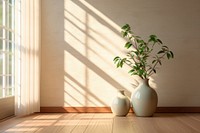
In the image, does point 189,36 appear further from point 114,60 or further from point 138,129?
point 138,129

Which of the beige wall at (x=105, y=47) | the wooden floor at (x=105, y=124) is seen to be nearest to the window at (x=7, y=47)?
the wooden floor at (x=105, y=124)

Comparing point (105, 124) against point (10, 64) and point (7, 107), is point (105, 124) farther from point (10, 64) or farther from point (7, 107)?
point (10, 64)

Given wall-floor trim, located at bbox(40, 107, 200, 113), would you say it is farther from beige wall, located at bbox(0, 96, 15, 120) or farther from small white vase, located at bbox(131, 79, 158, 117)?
beige wall, located at bbox(0, 96, 15, 120)

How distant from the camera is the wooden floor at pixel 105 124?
2.86 meters

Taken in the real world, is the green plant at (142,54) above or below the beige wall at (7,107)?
above

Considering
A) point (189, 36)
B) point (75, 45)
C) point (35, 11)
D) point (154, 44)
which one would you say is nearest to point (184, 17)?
point (189, 36)

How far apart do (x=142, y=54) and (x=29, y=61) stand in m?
1.37

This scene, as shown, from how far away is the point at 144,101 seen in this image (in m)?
3.83

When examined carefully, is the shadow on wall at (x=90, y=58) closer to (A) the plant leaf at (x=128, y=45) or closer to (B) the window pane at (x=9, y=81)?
(A) the plant leaf at (x=128, y=45)

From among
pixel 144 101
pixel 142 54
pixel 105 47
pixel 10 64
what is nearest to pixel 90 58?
pixel 105 47

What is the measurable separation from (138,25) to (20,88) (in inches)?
67.3

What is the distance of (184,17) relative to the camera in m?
4.28

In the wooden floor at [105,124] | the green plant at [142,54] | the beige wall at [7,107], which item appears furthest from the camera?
the green plant at [142,54]

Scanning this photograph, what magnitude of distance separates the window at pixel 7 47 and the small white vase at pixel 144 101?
4.79 feet
